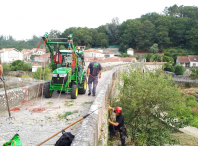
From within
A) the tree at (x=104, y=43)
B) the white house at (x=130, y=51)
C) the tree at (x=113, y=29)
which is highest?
the tree at (x=113, y=29)

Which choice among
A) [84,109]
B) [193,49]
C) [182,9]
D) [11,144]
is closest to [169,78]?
[84,109]

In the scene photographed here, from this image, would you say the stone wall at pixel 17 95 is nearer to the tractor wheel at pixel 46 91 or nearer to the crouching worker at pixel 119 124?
the tractor wheel at pixel 46 91

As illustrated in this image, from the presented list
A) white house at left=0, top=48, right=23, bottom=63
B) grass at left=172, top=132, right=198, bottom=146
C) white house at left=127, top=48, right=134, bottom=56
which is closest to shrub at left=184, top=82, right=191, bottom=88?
grass at left=172, top=132, right=198, bottom=146

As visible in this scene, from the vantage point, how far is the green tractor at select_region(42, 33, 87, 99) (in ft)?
25.1

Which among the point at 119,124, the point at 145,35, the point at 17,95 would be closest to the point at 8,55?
the point at 145,35

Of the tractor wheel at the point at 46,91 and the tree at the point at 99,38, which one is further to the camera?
the tree at the point at 99,38

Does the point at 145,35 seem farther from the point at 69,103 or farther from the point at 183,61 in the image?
A: the point at 69,103

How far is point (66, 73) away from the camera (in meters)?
7.77

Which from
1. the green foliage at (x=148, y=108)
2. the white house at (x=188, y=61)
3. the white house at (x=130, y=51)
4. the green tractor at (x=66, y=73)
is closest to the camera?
the green foliage at (x=148, y=108)

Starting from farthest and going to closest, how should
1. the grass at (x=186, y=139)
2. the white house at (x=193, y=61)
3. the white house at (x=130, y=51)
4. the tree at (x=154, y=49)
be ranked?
the white house at (x=130, y=51)
the tree at (x=154, y=49)
the white house at (x=193, y=61)
the grass at (x=186, y=139)

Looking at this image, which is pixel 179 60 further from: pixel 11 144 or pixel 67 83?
pixel 11 144

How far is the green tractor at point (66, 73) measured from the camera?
302 inches

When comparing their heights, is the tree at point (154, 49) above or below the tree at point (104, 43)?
below

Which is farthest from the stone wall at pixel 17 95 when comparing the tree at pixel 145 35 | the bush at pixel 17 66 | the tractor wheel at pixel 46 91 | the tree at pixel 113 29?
the tree at pixel 113 29
